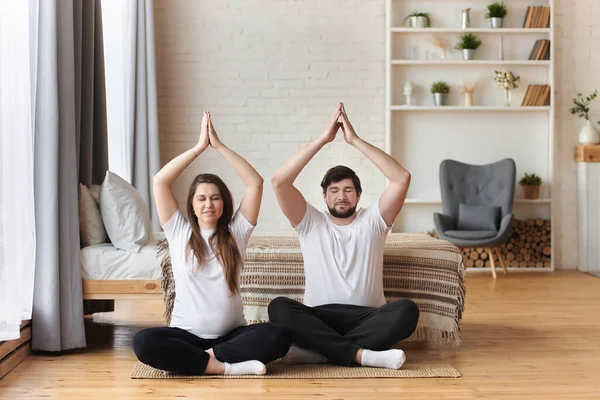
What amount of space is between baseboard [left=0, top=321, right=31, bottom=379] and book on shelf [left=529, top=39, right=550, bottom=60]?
5.44 meters

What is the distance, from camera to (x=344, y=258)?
4.21 metres

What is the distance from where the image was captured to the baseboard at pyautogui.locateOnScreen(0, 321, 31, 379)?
12.9 ft

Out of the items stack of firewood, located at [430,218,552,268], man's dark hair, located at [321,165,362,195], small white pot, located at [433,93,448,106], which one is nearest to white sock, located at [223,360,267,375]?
man's dark hair, located at [321,165,362,195]

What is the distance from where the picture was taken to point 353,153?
820 cm

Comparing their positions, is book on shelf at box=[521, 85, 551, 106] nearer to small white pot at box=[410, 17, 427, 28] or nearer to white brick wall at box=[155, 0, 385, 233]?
small white pot at box=[410, 17, 427, 28]

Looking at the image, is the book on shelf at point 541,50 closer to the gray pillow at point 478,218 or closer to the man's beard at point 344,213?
the gray pillow at point 478,218

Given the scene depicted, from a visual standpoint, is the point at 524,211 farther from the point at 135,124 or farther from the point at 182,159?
the point at 182,159

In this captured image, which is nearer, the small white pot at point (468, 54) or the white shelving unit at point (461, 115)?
the small white pot at point (468, 54)

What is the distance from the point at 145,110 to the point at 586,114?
13.3 ft

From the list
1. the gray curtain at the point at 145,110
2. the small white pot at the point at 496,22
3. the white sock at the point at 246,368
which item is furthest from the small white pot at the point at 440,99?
the white sock at the point at 246,368

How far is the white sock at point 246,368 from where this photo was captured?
3.89 m

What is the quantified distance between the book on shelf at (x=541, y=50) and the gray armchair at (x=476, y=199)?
999 millimetres

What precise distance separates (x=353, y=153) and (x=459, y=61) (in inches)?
50.3

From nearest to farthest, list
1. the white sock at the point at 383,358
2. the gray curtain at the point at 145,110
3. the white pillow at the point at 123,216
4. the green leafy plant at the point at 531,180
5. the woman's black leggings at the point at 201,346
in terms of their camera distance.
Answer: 1. the woman's black leggings at the point at 201,346
2. the white sock at the point at 383,358
3. the white pillow at the point at 123,216
4. the gray curtain at the point at 145,110
5. the green leafy plant at the point at 531,180
